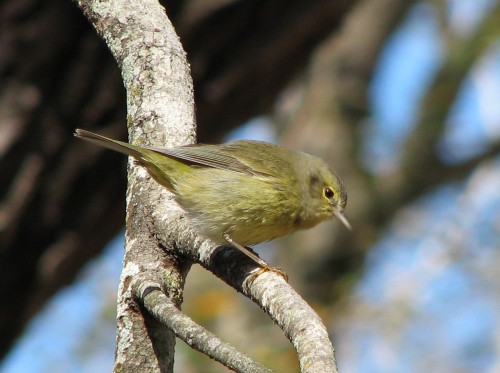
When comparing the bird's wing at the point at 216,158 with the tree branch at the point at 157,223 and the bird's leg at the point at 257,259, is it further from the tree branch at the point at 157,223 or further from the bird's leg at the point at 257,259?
the bird's leg at the point at 257,259

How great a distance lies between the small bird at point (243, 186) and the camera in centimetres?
Answer: 353

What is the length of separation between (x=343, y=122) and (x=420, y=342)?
4.01 m

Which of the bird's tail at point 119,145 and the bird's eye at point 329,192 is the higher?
the bird's eye at point 329,192

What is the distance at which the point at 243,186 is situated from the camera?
427 cm

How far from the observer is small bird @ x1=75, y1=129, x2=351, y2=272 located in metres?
3.53

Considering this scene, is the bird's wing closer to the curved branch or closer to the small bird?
the small bird

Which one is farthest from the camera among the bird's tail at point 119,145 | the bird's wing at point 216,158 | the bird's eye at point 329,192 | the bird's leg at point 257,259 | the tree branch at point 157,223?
the bird's eye at point 329,192

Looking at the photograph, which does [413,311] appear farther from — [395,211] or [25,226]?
[25,226]

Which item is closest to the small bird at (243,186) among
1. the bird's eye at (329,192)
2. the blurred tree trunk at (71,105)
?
the bird's eye at (329,192)

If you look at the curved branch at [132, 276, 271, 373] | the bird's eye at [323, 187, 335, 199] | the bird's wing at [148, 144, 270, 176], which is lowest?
the curved branch at [132, 276, 271, 373]

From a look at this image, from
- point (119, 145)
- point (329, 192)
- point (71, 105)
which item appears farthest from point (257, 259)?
point (71, 105)

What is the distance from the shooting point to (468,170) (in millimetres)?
9695

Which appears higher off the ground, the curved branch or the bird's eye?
the bird's eye

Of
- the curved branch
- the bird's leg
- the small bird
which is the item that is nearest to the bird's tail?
the small bird
